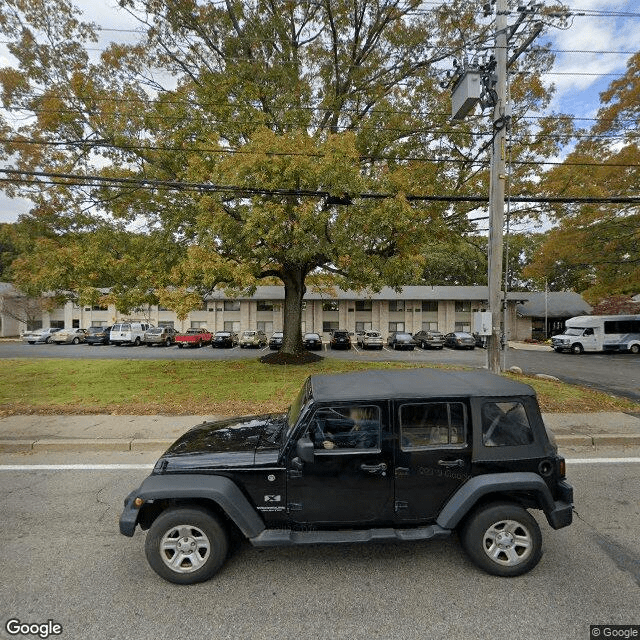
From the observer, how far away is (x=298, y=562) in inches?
128

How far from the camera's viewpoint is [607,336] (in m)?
25.3

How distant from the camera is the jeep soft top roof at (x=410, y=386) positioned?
126 inches

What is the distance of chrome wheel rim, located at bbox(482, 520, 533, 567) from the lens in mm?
3047

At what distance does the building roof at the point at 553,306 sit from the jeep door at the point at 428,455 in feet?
127

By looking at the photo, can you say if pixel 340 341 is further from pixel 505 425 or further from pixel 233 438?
pixel 505 425

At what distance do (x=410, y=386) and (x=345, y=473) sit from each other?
0.97 m

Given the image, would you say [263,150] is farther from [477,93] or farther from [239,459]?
[239,459]

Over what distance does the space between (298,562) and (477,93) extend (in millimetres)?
8760

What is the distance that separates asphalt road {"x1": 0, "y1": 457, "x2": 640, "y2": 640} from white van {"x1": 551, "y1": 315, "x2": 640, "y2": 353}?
25.8 meters

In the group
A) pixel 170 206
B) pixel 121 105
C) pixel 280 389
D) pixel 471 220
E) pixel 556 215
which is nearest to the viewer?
pixel 280 389

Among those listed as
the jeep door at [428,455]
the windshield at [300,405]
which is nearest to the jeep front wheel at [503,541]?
the jeep door at [428,455]

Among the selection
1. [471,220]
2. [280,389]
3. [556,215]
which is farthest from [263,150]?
[556,215]

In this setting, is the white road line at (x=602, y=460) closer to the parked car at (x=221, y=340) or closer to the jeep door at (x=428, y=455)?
the jeep door at (x=428, y=455)

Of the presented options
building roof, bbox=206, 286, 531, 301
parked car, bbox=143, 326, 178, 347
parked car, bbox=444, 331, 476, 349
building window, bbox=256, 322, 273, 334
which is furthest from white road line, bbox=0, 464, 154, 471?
building window, bbox=256, 322, 273, 334
